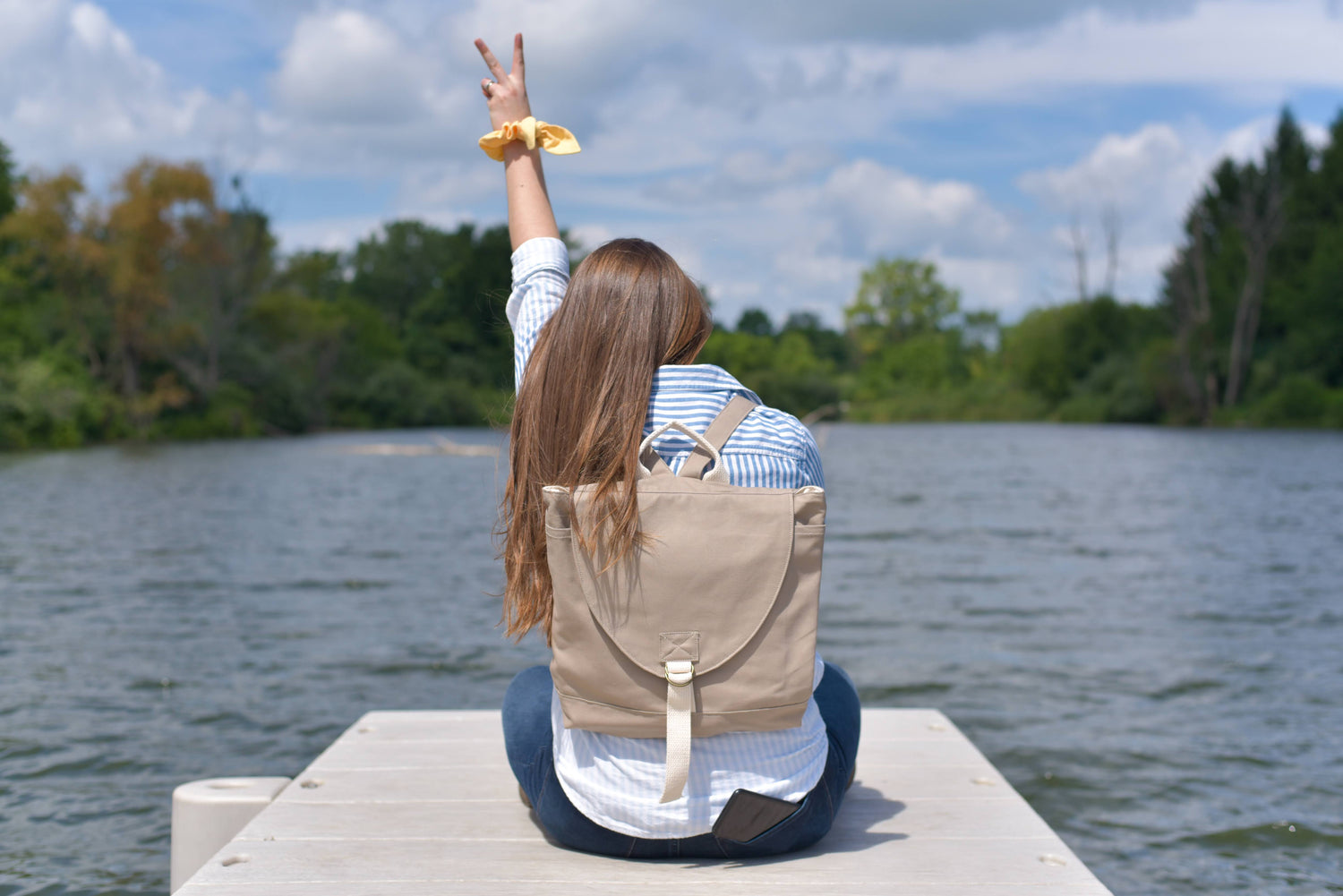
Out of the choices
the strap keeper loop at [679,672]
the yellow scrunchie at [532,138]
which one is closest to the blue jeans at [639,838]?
the strap keeper loop at [679,672]

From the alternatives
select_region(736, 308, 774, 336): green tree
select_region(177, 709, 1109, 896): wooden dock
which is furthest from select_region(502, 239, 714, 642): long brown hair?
select_region(736, 308, 774, 336): green tree

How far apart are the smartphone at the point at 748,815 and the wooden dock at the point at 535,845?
102 millimetres

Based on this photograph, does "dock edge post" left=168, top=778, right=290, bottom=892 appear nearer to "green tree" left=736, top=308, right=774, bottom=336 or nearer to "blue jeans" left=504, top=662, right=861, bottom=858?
"blue jeans" left=504, top=662, right=861, bottom=858

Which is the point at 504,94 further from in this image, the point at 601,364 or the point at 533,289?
the point at 601,364

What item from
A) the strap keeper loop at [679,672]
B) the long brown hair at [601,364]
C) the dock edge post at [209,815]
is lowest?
the dock edge post at [209,815]

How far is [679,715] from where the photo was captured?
6.75 ft

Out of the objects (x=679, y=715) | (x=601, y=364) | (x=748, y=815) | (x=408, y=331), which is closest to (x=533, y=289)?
(x=601, y=364)

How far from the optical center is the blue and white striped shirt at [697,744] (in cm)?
214

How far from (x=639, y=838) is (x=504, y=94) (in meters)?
1.69

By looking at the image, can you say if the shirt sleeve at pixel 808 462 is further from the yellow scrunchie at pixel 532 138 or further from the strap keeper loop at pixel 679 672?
the yellow scrunchie at pixel 532 138

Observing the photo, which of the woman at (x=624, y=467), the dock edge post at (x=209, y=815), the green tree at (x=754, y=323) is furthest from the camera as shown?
the green tree at (x=754, y=323)

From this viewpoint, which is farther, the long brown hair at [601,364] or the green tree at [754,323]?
the green tree at [754,323]

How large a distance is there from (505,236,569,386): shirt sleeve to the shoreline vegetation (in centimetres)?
2373

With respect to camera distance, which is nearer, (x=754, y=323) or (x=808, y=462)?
(x=808, y=462)
